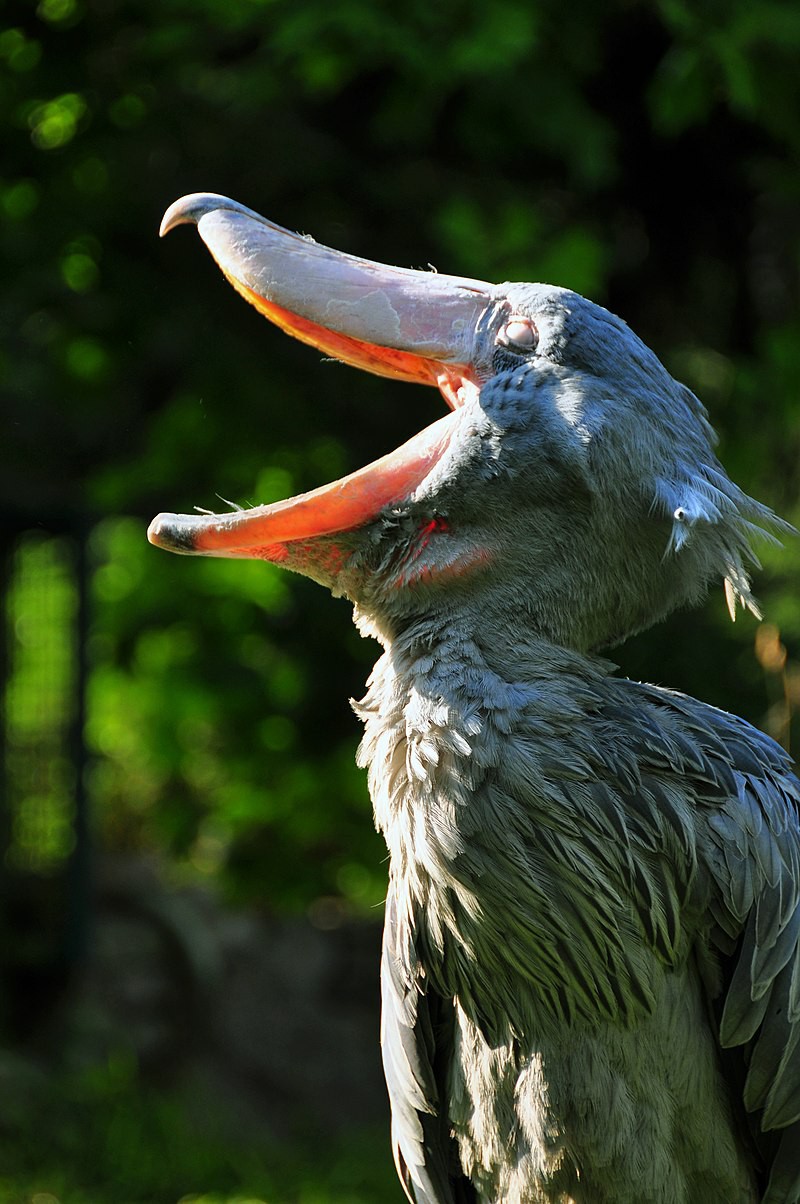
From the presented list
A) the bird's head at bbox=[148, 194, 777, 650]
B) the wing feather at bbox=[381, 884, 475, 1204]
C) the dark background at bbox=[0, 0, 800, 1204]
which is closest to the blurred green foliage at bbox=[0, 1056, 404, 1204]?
the dark background at bbox=[0, 0, 800, 1204]

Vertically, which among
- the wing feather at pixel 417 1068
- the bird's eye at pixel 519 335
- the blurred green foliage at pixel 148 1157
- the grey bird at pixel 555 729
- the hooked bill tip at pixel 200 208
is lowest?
the blurred green foliage at pixel 148 1157

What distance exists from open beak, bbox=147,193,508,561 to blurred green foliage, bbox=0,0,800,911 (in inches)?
92.5

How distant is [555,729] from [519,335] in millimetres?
661

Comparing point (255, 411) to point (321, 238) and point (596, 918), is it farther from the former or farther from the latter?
point (596, 918)

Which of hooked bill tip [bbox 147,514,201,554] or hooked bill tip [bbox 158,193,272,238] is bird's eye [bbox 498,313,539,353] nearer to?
hooked bill tip [bbox 158,193,272,238]

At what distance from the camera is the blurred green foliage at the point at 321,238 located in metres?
5.16

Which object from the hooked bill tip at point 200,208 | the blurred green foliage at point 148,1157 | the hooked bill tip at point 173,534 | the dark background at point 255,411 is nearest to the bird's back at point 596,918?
the hooked bill tip at point 173,534

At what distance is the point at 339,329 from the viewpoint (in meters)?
2.52

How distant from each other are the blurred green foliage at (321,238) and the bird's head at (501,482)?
2327mm

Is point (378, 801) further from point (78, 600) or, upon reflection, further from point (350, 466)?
point (78, 600)

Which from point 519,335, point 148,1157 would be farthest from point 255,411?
point 519,335

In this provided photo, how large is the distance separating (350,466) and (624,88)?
1.86m

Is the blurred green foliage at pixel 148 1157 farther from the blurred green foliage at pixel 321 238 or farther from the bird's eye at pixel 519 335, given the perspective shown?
the bird's eye at pixel 519 335

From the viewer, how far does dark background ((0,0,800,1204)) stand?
522 centimetres
